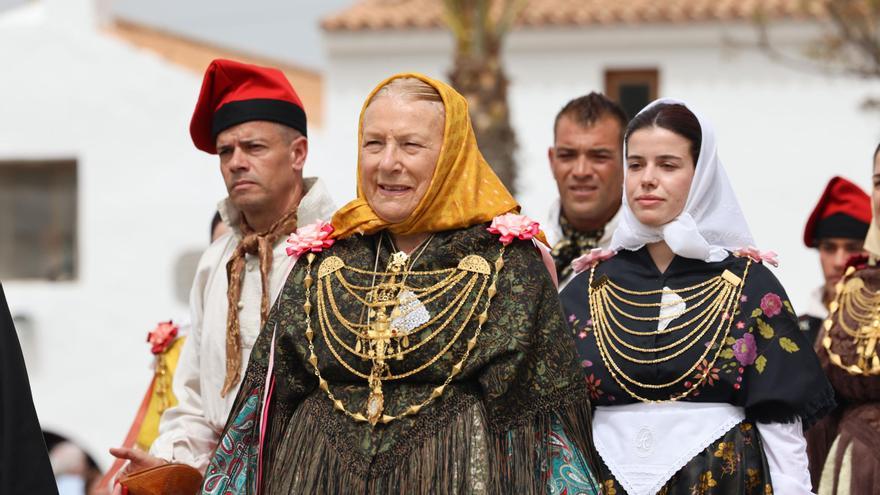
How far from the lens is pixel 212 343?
5.36m

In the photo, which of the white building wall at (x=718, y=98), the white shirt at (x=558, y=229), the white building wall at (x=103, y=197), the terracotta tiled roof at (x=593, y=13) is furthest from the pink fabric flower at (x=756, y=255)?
the terracotta tiled roof at (x=593, y=13)

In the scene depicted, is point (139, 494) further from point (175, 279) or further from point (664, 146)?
point (175, 279)

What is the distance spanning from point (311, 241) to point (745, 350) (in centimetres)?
135

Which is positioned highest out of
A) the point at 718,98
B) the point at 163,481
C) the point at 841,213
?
the point at 718,98

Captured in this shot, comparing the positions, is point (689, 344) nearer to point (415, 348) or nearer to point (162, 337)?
point (415, 348)

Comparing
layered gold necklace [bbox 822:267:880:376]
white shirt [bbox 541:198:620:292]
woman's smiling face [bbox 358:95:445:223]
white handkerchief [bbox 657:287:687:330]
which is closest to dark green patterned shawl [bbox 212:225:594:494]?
woman's smiling face [bbox 358:95:445:223]

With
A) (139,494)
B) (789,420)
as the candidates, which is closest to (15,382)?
(139,494)

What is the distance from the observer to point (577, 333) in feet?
16.4

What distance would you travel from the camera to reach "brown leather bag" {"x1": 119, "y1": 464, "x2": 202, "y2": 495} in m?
4.78

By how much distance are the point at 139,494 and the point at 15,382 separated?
1.49 metres

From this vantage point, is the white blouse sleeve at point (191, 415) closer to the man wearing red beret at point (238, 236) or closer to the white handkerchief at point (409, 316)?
the man wearing red beret at point (238, 236)

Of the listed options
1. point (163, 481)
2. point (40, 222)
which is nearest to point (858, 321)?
point (163, 481)

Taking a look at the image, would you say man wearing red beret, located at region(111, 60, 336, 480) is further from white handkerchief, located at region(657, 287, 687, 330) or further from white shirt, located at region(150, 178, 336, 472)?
white handkerchief, located at region(657, 287, 687, 330)

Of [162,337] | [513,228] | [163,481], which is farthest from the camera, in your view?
[162,337]
